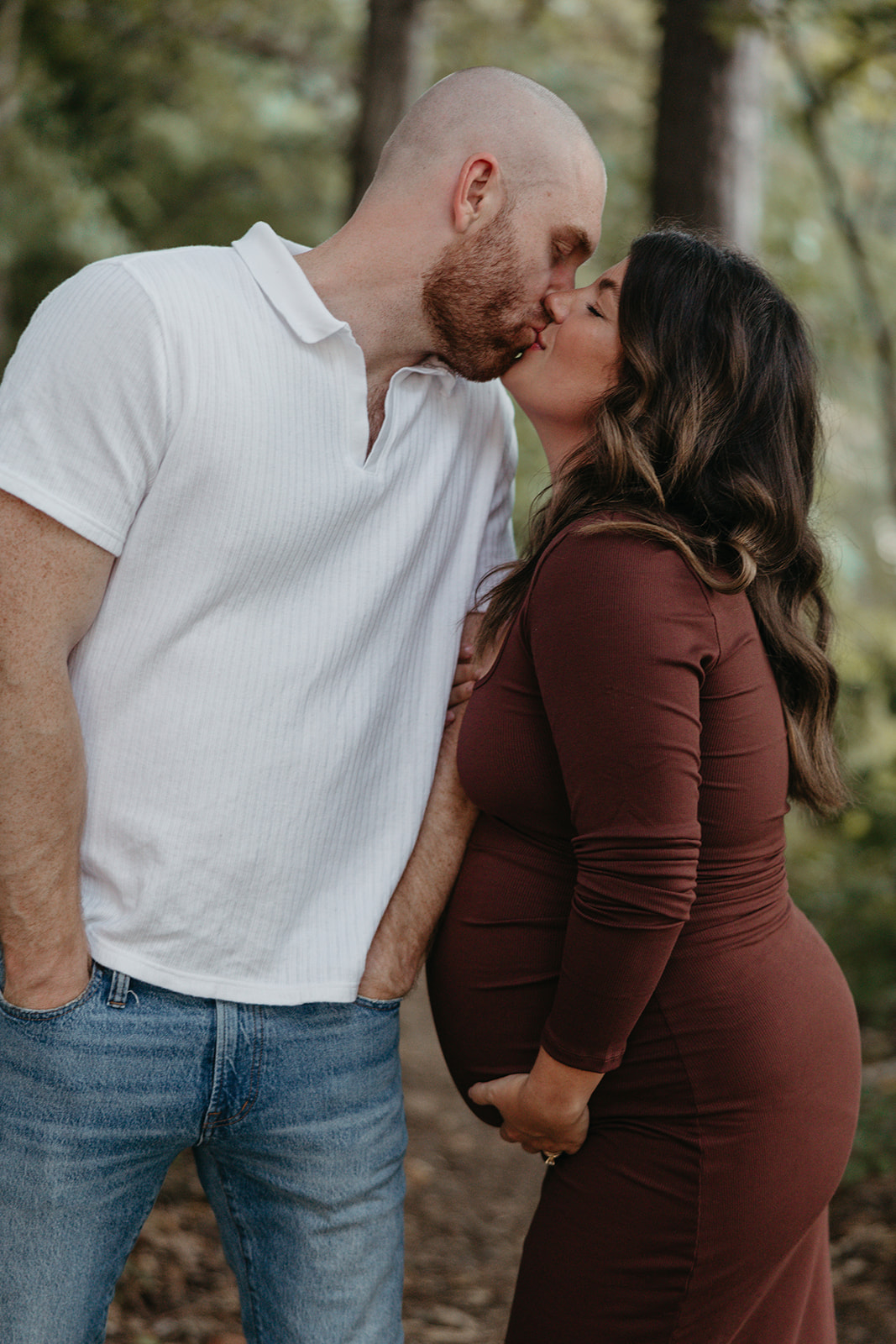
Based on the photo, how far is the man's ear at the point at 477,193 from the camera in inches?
80.2

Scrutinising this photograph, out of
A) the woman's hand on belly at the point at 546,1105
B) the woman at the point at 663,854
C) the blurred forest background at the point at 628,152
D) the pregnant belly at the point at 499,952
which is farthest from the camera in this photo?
the blurred forest background at the point at 628,152

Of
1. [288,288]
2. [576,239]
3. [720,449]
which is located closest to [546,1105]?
[720,449]

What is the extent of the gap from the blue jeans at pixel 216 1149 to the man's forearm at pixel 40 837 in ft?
0.19

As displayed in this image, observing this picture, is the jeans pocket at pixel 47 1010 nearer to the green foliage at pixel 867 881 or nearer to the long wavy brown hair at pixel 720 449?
the long wavy brown hair at pixel 720 449

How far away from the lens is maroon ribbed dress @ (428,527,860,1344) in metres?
1.70

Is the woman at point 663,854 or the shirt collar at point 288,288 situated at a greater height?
the shirt collar at point 288,288

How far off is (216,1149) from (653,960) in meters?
0.81

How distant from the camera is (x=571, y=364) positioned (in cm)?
211

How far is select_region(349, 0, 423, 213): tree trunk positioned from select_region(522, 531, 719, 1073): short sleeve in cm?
531

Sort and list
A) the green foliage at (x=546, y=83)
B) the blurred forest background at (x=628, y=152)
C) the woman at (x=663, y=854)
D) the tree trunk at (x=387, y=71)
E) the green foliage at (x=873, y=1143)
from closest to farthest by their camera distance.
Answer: the woman at (x=663, y=854) → the green foliage at (x=873, y=1143) → the blurred forest background at (x=628, y=152) → the green foliage at (x=546, y=83) → the tree trunk at (x=387, y=71)

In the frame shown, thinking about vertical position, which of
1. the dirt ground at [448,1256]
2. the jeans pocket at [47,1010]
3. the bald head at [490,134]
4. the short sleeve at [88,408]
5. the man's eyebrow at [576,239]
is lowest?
the dirt ground at [448,1256]

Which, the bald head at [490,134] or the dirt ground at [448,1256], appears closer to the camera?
the bald head at [490,134]

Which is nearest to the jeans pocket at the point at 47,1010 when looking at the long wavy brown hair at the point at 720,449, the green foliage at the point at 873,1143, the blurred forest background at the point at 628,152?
the long wavy brown hair at the point at 720,449

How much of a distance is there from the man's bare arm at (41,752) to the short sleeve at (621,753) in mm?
690
